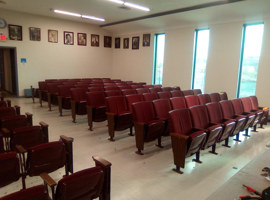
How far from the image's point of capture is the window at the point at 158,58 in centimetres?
959

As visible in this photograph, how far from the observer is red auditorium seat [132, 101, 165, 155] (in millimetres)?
3424

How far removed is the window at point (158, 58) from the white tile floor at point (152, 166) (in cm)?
556

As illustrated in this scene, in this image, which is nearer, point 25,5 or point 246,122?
point 246,122

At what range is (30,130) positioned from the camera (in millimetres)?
2533

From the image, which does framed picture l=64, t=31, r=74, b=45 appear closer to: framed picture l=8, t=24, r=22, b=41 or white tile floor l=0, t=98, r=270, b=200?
framed picture l=8, t=24, r=22, b=41

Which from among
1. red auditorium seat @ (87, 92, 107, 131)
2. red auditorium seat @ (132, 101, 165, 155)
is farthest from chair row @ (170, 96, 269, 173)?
red auditorium seat @ (87, 92, 107, 131)

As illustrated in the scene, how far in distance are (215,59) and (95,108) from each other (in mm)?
5263

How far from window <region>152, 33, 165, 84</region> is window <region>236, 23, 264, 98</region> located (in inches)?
141

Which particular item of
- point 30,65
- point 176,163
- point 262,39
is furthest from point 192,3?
point 30,65

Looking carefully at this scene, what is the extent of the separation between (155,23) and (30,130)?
7413 millimetres

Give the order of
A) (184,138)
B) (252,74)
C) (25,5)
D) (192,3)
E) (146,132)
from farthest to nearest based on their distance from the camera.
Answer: (25,5)
(252,74)
(192,3)
(146,132)
(184,138)

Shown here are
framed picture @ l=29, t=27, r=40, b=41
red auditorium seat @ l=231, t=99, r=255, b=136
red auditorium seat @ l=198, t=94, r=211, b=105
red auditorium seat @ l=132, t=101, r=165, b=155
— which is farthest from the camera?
framed picture @ l=29, t=27, r=40, b=41

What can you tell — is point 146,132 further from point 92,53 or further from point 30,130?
point 92,53

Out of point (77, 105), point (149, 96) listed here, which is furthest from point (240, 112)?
point (77, 105)
